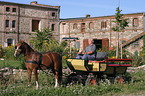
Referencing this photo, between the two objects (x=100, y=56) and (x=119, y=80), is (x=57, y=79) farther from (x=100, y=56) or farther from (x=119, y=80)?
(x=119, y=80)

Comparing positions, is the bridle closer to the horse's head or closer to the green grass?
the horse's head

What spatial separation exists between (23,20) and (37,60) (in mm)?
25800

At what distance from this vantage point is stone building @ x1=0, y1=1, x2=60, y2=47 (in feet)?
102

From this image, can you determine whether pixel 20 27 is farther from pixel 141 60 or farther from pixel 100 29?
pixel 141 60

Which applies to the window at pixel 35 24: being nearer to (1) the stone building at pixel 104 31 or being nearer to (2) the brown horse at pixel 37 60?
(1) the stone building at pixel 104 31

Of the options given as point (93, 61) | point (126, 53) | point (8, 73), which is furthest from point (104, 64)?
point (126, 53)

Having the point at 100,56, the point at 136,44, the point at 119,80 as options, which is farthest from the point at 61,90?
the point at 136,44

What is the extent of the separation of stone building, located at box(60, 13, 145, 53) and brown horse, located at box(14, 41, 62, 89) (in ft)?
59.9

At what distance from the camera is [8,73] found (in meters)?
8.73

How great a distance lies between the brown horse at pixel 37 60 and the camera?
789 centimetres

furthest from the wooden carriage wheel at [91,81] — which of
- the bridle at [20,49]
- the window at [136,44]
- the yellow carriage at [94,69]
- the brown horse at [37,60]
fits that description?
the window at [136,44]

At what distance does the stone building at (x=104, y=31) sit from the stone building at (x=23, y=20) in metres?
2.36

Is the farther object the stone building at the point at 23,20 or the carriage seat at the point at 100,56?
the stone building at the point at 23,20

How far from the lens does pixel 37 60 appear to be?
7.99 metres
